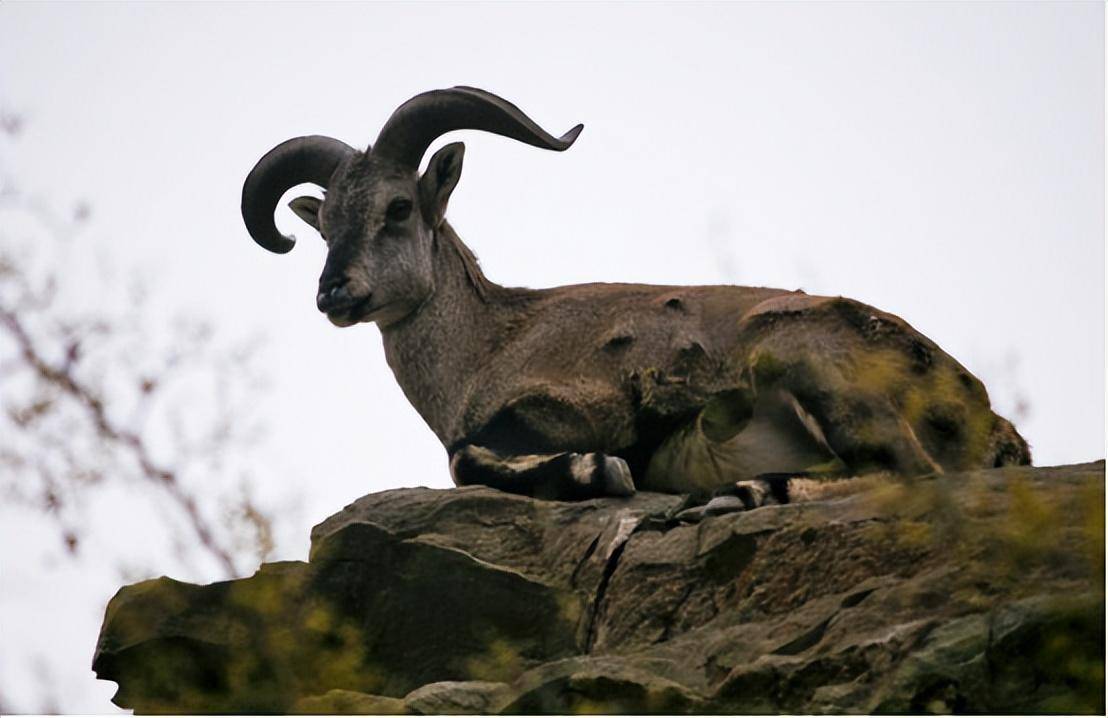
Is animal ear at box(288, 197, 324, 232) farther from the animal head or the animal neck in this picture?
the animal neck

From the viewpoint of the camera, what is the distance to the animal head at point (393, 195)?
1166 cm

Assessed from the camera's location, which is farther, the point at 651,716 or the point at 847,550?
the point at 847,550

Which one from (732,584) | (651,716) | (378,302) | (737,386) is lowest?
(651,716)

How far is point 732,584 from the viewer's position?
839 centimetres

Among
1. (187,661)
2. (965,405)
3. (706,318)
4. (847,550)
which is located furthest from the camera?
(706,318)

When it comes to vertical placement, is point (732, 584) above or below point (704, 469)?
below

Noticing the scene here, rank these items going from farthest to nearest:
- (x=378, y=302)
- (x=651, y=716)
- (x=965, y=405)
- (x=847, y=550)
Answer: (x=378, y=302)
(x=965, y=405)
(x=847, y=550)
(x=651, y=716)

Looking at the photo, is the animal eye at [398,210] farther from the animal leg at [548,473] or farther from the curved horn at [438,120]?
the animal leg at [548,473]

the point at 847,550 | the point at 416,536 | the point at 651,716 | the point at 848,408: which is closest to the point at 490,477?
the point at 416,536

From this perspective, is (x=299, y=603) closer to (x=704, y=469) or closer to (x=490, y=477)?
(x=490, y=477)

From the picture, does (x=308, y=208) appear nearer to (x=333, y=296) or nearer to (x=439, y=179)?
(x=439, y=179)

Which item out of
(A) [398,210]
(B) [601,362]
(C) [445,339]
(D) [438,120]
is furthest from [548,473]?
(D) [438,120]

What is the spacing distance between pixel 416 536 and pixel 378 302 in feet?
8.14

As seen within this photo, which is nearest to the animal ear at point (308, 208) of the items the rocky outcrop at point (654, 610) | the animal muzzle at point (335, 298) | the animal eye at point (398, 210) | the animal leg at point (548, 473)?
the animal eye at point (398, 210)
